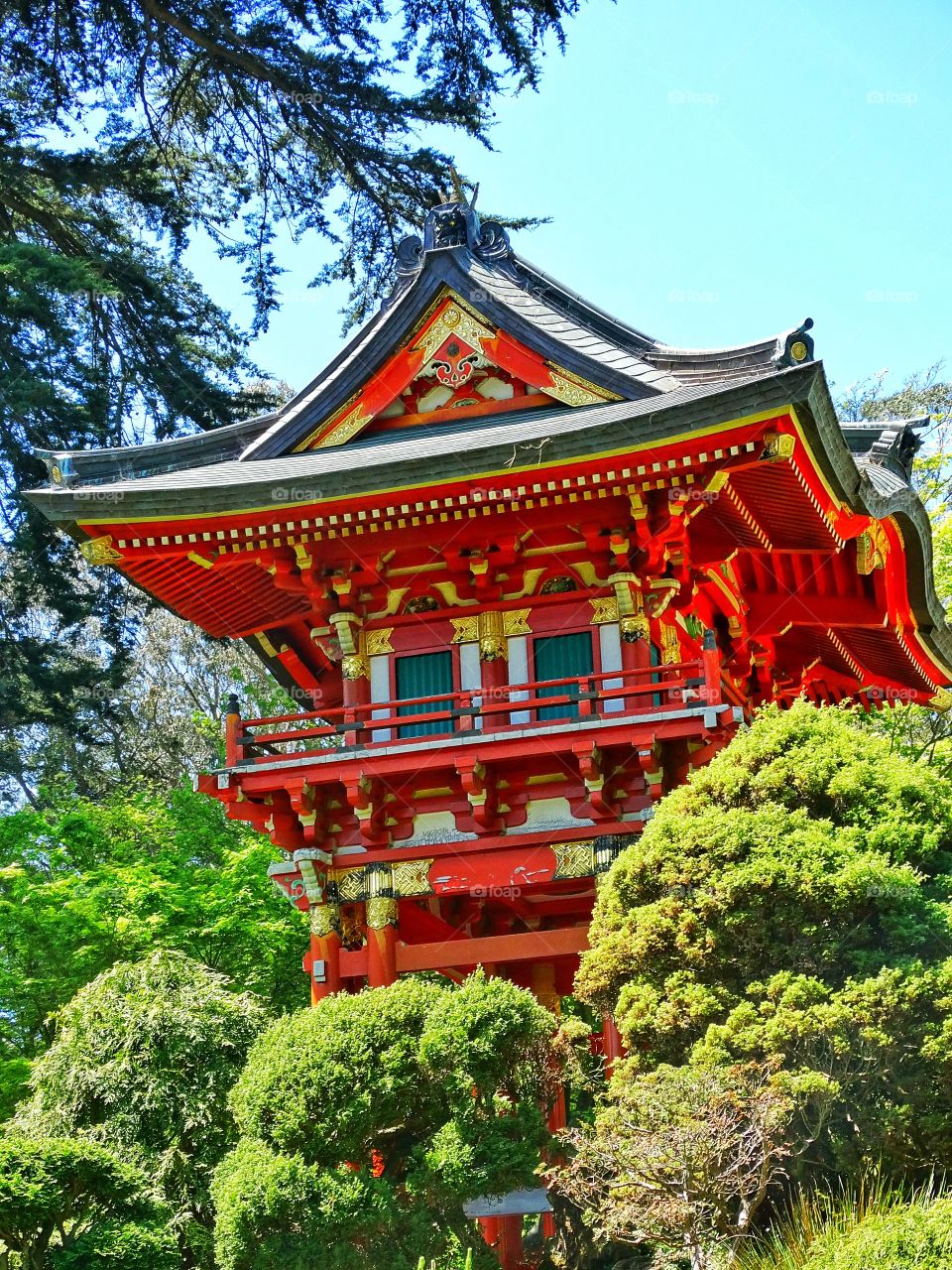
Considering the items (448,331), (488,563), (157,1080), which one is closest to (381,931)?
(157,1080)

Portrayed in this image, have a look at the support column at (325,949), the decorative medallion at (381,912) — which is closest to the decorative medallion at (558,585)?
the decorative medallion at (381,912)

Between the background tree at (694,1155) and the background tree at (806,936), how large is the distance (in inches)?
10.5

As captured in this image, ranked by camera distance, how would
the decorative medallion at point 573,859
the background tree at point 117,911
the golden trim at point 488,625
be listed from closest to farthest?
the decorative medallion at point 573,859
the golden trim at point 488,625
the background tree at point 117,911

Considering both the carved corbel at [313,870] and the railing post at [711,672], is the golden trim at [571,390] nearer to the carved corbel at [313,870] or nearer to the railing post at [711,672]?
the railing post at [711,672]

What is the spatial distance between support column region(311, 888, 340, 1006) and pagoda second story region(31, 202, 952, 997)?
0.13 feet

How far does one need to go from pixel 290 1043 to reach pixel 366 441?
7803 millimetres

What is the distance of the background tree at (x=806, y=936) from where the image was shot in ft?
38.1

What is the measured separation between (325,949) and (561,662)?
397 cm

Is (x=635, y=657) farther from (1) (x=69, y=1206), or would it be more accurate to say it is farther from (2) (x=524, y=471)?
(1) (x=69, y=1206)

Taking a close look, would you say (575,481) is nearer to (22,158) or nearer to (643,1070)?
(643,1070)

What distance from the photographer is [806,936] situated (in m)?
12.2

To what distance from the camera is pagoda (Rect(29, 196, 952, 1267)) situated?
1557cm

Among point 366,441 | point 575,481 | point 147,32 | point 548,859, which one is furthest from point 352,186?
point 548,859

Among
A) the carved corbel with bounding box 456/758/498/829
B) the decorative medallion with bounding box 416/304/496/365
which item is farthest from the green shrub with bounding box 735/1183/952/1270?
the decorative medallion with bounding box 416/304/496/365
